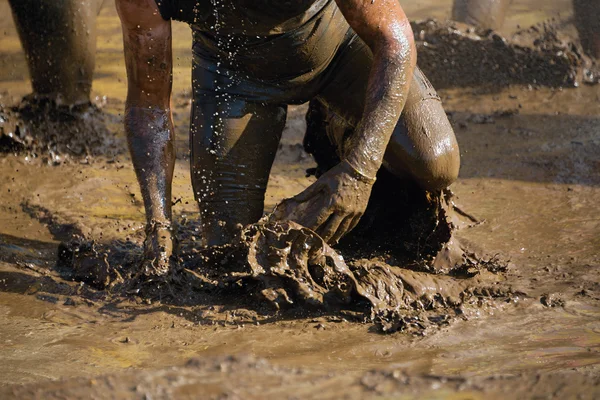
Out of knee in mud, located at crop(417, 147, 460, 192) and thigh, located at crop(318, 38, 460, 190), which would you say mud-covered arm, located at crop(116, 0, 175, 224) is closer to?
thigh, located at crop(318, 38, 460, 190)

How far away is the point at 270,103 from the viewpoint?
3770 millimetres

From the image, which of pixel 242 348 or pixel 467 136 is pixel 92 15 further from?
pixel 242 348

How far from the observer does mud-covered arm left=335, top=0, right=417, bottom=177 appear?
329cm

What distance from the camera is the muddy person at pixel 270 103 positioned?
10.8 ft

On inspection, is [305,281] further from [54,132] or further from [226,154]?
[54,132]

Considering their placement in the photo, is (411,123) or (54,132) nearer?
(411,123)

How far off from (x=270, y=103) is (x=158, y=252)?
2.77ft

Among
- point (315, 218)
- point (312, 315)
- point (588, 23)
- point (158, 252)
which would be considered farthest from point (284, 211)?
point (588, 23)

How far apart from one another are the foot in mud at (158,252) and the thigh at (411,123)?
0.96 m

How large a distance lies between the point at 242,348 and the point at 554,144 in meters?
3.33

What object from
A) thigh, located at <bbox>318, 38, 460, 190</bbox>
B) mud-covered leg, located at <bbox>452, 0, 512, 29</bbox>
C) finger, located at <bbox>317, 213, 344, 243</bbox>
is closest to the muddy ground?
finger, located at <bbox>317, 213, 344, 243</bbox>

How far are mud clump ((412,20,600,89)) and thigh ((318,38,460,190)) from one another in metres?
3.21

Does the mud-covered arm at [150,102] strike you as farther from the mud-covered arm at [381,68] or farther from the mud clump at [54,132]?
the mud clump at [54,132]

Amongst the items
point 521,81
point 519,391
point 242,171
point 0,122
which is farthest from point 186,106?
point 519,391
